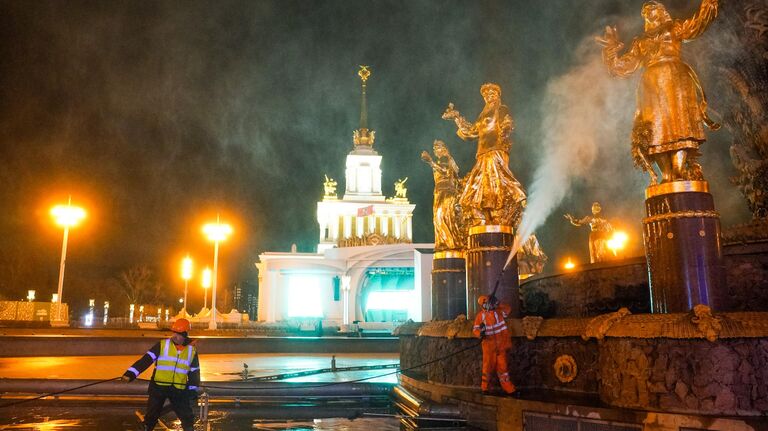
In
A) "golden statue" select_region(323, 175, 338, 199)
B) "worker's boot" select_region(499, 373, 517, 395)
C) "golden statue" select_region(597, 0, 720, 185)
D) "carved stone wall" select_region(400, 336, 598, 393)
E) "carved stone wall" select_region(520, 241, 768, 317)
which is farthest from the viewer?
"golden statue" select_region(323, 175, 338, 199)

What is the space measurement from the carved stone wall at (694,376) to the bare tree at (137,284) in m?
71.0

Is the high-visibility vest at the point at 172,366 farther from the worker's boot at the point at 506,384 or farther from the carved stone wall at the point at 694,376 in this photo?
the carved stone wall at the point at 694,376

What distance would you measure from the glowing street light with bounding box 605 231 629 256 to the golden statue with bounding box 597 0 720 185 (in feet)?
23.7

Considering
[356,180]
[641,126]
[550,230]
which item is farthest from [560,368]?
[356,180]

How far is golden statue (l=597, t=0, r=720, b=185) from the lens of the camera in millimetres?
5953

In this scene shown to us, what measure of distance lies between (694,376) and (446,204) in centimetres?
877

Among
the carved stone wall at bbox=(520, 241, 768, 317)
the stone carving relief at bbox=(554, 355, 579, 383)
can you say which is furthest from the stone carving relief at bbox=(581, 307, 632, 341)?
Result: the carved stone wall at bbox=(520, 241, 768, 317)

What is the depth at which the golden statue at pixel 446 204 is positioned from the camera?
42.2 feet

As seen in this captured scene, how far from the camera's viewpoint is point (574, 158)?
1255cm

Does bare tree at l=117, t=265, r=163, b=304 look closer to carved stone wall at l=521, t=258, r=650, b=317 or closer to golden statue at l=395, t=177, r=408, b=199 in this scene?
golden statue at l=395, t=177, r=408, b=199

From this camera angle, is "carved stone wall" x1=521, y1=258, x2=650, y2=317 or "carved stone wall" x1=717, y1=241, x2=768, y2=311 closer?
"carved stone wall" x1=717, y1=241, x2=768, y2=311

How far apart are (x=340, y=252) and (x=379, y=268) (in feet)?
15.7

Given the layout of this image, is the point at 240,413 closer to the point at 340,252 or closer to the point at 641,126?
the point at 641,126

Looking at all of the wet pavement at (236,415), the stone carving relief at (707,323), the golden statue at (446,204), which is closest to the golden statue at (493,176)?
the wet pavement at (236,415)
